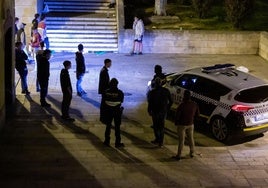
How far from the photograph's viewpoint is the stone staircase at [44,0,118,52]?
23.0 m

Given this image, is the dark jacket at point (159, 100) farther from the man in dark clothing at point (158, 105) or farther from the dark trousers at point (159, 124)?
the dark trousers at point (159, 124)

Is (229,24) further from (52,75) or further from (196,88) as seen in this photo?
(196,88)

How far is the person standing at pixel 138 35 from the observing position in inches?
866

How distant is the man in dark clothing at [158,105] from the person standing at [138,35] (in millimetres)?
9490

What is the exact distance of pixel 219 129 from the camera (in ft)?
44.1

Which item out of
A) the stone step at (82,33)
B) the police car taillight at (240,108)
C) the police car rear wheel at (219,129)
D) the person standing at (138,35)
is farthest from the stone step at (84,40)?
the police car taillight at (240,108)

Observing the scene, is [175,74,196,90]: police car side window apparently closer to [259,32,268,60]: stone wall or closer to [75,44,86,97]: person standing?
[75,44,86,97]: person standing

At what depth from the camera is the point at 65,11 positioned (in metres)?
25.1

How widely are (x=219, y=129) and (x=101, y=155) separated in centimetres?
304

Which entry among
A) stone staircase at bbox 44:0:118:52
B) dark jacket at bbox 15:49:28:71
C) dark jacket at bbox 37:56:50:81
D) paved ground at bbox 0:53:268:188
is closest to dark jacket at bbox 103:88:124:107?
paved ground at bbox 0:53:268:188

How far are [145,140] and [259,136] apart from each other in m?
2.94

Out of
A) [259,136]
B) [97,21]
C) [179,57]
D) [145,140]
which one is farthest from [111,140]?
[97,21]

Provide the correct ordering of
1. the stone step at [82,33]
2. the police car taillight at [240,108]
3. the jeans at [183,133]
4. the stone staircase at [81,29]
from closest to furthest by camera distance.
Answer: the jeans at [183,133] → the police car taillight at [240,108] → the stone staircase at [81,29] → the stone step at [82,33]

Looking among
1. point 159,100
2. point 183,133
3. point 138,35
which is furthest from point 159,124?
point 138,35
